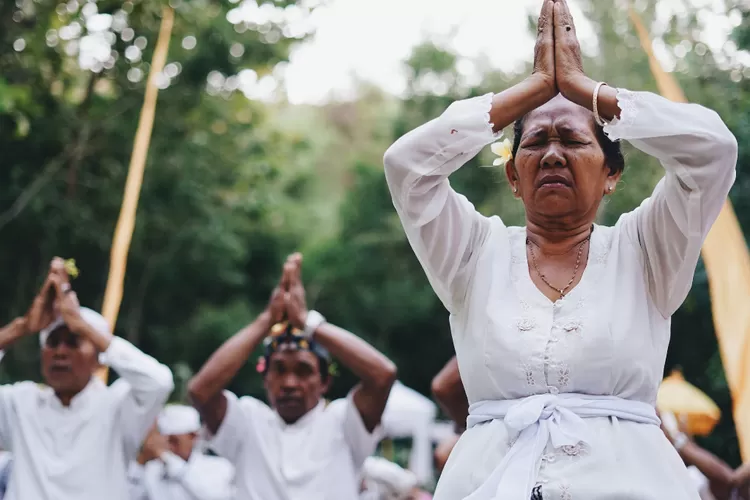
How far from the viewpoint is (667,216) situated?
9.55ft

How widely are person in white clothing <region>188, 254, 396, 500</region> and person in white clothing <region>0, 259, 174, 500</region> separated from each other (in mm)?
430

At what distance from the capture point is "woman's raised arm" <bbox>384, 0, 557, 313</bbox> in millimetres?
2965

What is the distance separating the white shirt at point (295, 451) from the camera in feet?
19.5

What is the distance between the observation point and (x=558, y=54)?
2.98 m

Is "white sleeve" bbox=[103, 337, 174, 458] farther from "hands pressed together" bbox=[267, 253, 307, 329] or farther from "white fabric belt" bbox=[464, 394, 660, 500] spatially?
"white fabric belt" bbox=[464, 394, 660, 500]

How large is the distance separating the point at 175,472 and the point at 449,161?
17.7 feet

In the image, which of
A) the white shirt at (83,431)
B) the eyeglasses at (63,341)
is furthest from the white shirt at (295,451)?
the eyeglasses at (63,341)

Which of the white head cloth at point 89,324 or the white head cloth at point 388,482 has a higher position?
the white head cloth at point 89,324

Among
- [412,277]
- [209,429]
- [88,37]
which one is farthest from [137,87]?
[412,277]

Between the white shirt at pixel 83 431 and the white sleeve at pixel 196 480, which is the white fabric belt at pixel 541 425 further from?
the white sleeve at pixel 196 480

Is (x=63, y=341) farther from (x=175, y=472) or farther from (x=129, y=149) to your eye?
(x=129, y=149)

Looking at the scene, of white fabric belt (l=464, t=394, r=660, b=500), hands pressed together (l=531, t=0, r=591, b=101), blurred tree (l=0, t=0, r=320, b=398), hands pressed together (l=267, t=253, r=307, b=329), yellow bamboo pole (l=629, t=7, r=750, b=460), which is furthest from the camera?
blurred tree (l=0, t=0, r=320, b=398)

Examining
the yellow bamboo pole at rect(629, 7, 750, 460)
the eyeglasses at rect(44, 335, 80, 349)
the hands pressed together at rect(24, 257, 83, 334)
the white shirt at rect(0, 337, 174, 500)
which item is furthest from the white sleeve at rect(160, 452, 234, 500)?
the yellow bamboo pole at rect(629, 7, 750, 460)

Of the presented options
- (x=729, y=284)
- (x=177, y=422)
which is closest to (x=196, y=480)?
(x=177, y=422)
